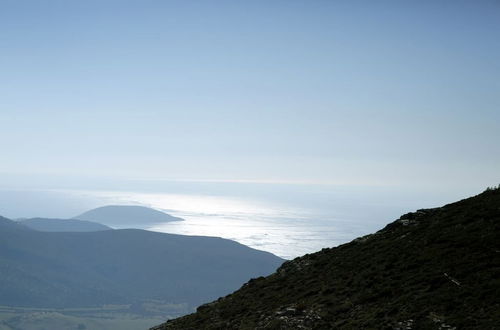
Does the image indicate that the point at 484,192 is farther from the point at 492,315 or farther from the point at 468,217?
the point at 492,315

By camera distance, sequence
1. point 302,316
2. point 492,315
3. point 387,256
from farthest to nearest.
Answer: point 387,256, point 302,316, point 492,315

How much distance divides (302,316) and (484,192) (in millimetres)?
25287

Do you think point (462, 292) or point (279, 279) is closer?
point (462, 292)

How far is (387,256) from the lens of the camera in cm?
3478

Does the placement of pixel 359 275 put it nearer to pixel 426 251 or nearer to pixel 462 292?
pixel 426 251

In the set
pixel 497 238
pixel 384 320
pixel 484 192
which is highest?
pixel 484 192

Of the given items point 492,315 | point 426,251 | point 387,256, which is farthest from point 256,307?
point 492,315

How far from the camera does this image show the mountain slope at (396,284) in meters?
23.6

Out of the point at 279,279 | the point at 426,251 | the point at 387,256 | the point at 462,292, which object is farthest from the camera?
the point at 279,279

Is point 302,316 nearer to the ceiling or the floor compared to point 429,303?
nearer to the floor

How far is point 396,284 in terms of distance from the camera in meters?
29.0

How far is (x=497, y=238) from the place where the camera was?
1164 inches

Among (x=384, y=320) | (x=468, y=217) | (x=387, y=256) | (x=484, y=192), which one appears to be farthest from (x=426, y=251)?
(x=484, y=192)

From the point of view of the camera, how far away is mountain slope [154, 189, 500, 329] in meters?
23.6
